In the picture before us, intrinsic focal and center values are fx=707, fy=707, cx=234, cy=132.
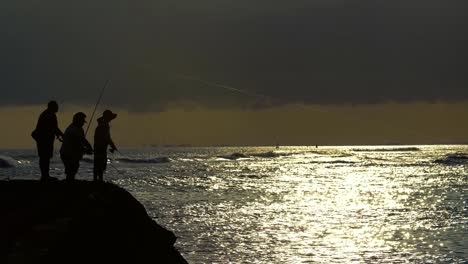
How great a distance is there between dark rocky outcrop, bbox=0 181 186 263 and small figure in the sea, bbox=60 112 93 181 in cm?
47

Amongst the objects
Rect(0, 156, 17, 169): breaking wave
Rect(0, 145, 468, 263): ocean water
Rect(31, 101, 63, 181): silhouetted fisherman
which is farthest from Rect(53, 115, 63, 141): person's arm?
Rect(0, 156, 17, 169): breaking wave

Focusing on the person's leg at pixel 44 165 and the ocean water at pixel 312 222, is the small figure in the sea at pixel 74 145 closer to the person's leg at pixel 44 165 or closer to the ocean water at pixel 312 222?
the person's leg at pixel 44 165

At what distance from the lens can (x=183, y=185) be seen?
71.7 meters

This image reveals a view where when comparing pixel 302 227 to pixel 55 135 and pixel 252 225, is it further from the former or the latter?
pixel 55 135

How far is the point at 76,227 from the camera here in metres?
15.5

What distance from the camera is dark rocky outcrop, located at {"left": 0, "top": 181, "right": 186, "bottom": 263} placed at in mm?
14719

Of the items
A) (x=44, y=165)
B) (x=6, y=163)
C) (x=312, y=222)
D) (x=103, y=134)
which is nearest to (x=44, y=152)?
(x=44, y=165)

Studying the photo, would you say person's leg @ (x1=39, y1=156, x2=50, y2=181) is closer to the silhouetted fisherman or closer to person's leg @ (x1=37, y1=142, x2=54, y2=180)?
person's leg @ (x1=37, y1=142, x2=54, y2=180)

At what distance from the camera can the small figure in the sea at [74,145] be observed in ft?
57.7

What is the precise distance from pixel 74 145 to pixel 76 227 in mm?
2830

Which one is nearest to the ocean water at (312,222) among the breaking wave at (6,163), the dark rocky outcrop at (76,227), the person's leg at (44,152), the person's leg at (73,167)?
the dark rocky outcrop at (76,227)

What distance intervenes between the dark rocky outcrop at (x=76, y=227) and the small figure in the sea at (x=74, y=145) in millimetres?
468

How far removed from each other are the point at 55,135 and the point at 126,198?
2.37 meters

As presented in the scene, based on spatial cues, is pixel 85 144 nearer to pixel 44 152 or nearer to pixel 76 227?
pixel 44 152
